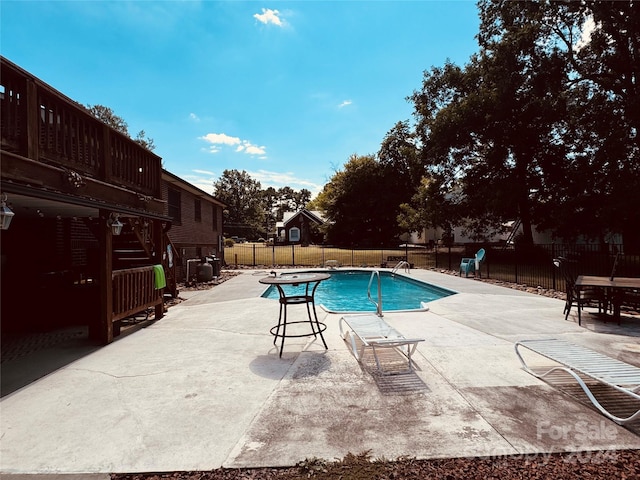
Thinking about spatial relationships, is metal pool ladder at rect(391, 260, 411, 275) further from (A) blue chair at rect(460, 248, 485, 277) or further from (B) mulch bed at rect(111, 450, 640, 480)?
(B) mulch bed at rect(111, 450, 640, 480)

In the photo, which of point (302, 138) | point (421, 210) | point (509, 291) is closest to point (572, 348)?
point (509, 291)

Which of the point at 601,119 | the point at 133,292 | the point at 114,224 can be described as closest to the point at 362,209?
the point at 601,119

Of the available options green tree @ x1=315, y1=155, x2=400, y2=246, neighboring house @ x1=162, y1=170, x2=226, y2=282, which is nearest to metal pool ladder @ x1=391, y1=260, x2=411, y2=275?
neighboring house @ x1=162, y1=170, x2=226, y2=282

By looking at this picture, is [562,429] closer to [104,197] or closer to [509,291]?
[104,197]

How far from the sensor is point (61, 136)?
5160 mm

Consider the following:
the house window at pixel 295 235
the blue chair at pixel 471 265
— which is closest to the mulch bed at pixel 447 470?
the blue chair at pixel 471 265

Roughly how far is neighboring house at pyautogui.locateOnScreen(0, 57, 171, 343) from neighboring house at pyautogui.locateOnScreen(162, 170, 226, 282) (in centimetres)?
258

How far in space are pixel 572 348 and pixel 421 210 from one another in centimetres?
2298

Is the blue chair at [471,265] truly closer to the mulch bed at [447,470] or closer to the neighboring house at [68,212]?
the neighboring house at [68,212]

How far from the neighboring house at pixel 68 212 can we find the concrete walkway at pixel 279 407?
1.51 metres

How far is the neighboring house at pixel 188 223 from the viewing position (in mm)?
13078

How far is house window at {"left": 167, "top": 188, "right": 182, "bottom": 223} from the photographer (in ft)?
44.1

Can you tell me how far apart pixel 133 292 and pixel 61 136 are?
10.2 feet

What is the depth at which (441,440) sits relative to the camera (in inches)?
106
